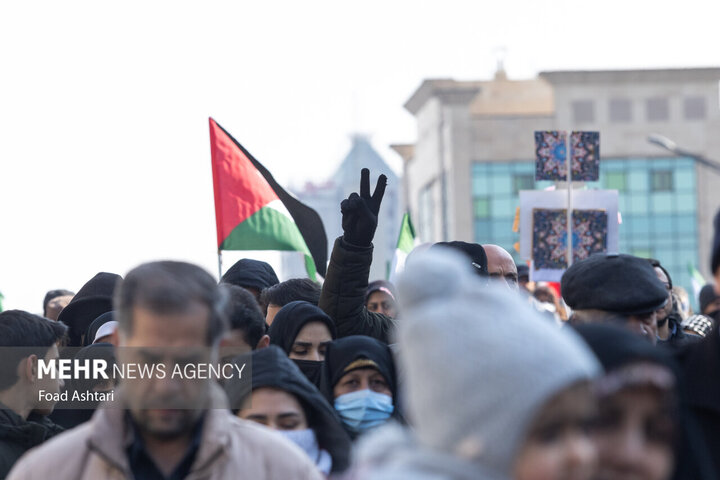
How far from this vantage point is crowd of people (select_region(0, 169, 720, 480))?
2.17 m

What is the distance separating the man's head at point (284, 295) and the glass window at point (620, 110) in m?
62.1

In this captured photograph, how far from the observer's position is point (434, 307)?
2.26m

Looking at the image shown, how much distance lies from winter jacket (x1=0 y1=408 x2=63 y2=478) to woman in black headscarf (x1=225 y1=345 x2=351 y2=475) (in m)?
1.13

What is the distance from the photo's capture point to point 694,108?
6675 cm

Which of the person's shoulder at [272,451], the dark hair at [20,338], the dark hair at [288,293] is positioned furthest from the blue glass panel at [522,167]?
the person's shoulder at [272,451]

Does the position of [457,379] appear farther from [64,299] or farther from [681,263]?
[681,263]

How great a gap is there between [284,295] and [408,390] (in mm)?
4220

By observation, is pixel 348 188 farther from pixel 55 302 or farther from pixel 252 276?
pixel 252 276

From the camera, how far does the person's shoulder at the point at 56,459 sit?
3066 millimetres

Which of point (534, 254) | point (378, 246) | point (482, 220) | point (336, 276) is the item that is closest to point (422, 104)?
point (482, 220)

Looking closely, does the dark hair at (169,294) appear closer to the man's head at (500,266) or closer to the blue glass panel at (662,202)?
the man's head at (500,266)

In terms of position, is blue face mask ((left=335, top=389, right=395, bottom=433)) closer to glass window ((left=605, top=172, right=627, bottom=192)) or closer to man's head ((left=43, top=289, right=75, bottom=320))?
man's head ((left=43, top=289, right=75, bottom=320))

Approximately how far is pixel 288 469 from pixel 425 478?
3.24ft

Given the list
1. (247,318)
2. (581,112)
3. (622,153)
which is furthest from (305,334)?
(581,112)
